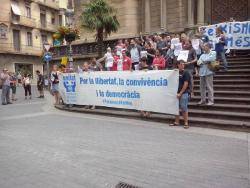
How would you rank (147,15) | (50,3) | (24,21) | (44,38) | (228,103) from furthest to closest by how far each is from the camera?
(50,3) → (44,38) → (24,21) → (147,15) → (228,103)

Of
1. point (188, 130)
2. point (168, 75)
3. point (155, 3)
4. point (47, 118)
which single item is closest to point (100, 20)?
point (155, 3)

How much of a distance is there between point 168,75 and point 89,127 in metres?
2.83

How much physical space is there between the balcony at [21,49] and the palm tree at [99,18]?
75.9 ft

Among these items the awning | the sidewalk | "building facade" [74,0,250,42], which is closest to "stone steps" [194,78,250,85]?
the sidewalk

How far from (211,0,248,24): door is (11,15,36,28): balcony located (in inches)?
1178

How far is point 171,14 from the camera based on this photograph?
26.0 metres

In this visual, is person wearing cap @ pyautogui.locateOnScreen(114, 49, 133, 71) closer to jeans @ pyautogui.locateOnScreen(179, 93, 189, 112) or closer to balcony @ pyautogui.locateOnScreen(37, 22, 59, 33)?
jeans @ pyautogui.locateOnScreen(179, 93, 189, 112)

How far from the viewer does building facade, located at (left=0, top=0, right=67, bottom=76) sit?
4541 cm

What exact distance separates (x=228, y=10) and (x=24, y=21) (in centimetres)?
3181

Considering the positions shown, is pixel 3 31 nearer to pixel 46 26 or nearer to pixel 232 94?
pixel 46 26

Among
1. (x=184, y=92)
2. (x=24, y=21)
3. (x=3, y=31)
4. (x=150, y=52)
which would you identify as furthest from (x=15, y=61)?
(x=184, y=92)

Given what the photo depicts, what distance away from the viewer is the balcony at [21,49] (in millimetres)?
45031

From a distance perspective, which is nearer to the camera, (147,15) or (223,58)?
(223,58)

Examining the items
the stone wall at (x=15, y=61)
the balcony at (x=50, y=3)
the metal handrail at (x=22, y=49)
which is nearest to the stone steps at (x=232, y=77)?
the stone wall at (x=15, y=61)
